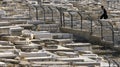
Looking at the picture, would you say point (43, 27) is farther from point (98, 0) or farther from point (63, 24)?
point (98, 0)

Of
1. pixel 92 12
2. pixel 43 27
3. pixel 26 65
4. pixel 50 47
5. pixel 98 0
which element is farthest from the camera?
pixel 98 0

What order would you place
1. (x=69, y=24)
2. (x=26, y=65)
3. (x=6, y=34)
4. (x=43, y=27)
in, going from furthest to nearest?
(x=69, y=24), (x=43, y=27), (x=6, y=34), (x=26, y=65)

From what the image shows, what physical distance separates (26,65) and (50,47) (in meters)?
5.16

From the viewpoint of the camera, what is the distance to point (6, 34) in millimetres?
26094

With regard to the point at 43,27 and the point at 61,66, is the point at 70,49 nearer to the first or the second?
the point at 61,66

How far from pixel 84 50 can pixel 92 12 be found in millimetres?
17592

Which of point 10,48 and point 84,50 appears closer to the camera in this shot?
point 10,48

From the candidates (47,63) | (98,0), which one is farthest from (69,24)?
(98,0)

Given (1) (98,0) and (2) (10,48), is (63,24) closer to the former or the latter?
(2) (10,48)

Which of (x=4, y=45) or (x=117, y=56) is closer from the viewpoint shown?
(x=4, y=45)

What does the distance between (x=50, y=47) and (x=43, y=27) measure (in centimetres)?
877

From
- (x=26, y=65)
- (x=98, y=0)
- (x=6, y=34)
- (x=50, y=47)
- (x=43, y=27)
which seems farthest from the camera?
(x=98, y=0)

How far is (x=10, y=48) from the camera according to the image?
71.1 feet

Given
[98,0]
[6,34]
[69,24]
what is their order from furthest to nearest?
[98,0] < [69,24] < [6,34]
